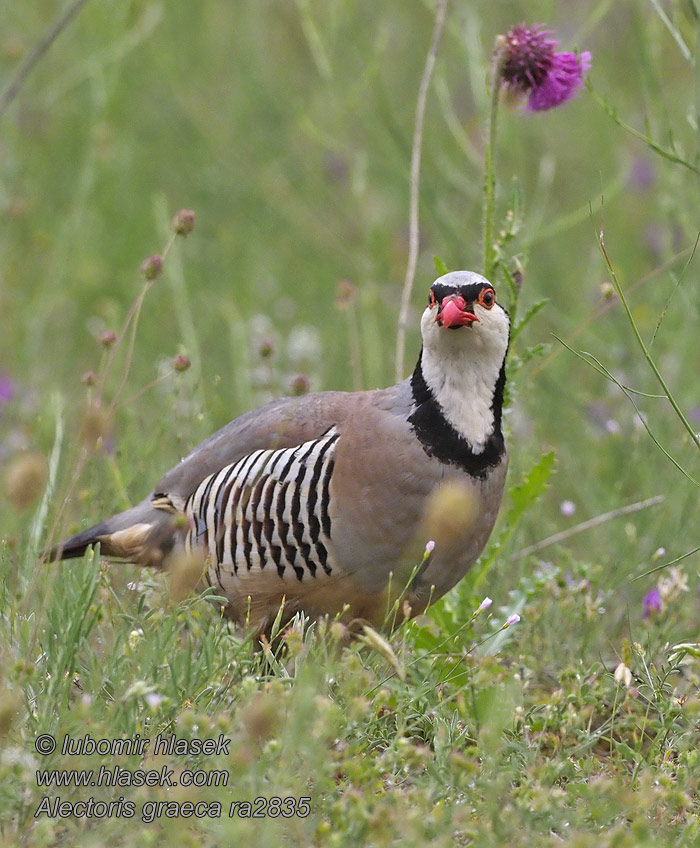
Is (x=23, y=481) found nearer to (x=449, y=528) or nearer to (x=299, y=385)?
(x=449, y=528)

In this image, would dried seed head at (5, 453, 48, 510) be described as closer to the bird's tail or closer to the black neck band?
the black neck band

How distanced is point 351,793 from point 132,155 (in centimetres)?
692

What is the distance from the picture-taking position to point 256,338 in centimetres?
693

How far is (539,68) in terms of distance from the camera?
12.7 feet

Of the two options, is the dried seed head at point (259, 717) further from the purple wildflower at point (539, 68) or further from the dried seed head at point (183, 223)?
the purple wildflower at point (539, 68)

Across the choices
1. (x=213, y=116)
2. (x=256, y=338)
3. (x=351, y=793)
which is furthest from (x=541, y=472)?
(x=213, y=116)

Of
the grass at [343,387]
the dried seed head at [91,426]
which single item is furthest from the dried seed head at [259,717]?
the dried seed head at [91,426]

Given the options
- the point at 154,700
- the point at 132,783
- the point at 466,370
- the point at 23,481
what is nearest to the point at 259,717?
the point at 154,700

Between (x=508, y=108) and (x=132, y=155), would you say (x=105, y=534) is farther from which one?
(x=132, y=155)

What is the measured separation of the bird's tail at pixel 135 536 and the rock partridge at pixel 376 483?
0.82 feet

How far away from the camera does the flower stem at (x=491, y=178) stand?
382 centimetres

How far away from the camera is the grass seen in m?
2.69

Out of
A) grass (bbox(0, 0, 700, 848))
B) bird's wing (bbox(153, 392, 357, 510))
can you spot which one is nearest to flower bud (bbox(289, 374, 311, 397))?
grass (bbox(0, 0, 700, 848))

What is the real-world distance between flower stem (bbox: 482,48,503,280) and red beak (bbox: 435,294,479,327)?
0.38 metres
